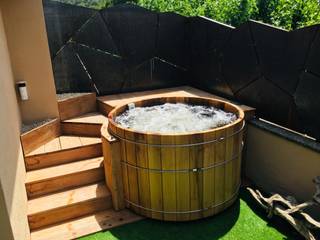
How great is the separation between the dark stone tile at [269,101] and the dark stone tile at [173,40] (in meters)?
1.94

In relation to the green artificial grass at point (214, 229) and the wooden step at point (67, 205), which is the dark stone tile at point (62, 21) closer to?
the wooden step at point (67, 205)

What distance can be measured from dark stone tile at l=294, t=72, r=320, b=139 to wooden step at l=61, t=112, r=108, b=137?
2.93m

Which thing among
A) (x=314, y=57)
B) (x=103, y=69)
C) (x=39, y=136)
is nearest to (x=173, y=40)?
(x=103, y=69)

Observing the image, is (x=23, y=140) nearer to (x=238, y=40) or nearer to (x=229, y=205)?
(x=229, y=205)

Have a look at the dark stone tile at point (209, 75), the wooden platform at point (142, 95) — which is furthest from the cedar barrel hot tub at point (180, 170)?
the dark stone tile at point (209, 75)

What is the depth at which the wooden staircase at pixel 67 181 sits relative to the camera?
410 cm

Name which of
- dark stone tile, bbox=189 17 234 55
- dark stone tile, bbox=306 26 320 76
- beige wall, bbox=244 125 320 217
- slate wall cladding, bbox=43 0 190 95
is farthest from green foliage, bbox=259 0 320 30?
beige wall, bbox=244 125 320 217

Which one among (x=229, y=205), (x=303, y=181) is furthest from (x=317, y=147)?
(x=229, y=205)

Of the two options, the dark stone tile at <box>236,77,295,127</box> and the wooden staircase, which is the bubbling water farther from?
the wooden staircase

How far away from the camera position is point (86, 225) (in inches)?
162

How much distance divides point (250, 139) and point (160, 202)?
72.7 inches

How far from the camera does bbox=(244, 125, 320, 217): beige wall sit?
13.6ft

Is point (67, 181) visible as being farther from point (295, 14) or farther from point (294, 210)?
point (295, 14)

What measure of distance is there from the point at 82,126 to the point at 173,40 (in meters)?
2.72
